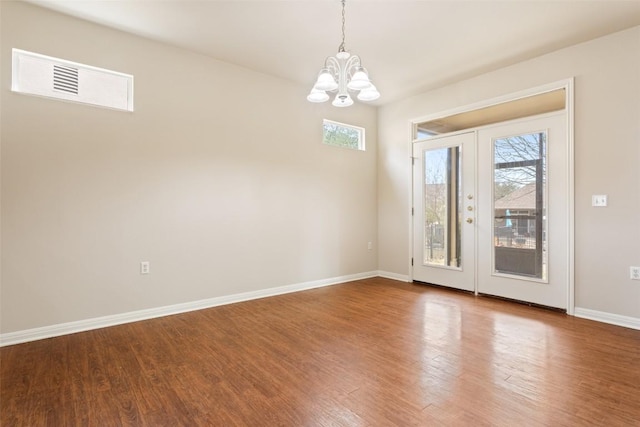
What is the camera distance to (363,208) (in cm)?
537

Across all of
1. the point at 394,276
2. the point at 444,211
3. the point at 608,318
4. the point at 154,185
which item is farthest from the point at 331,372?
the point at 394,276

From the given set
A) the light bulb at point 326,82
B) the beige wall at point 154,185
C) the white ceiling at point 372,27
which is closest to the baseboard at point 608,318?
the white ceiling at point 372,27

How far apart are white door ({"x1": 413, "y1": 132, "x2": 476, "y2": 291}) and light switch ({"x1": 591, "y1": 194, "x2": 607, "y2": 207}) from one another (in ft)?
4.13

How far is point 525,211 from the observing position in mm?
3869

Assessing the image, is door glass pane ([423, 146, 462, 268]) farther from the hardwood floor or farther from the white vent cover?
the white vent cover

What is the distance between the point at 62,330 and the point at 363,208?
13.3 ft

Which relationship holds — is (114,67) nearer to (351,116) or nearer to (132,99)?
(132,99)

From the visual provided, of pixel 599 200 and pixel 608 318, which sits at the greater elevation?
pixel 599 200

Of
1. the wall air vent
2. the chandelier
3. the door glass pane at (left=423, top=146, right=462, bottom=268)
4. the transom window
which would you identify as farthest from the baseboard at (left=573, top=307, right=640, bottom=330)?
the wall air vent

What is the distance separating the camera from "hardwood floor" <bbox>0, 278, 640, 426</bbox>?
1.77m

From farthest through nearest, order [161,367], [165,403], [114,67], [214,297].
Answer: [214,297]
[114,67]
[161,367]
[165,403]

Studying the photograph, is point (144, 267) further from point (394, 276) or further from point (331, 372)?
point (394, 276)

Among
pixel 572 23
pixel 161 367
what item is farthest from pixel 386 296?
pixel 572 23

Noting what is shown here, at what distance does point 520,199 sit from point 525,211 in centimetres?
16
